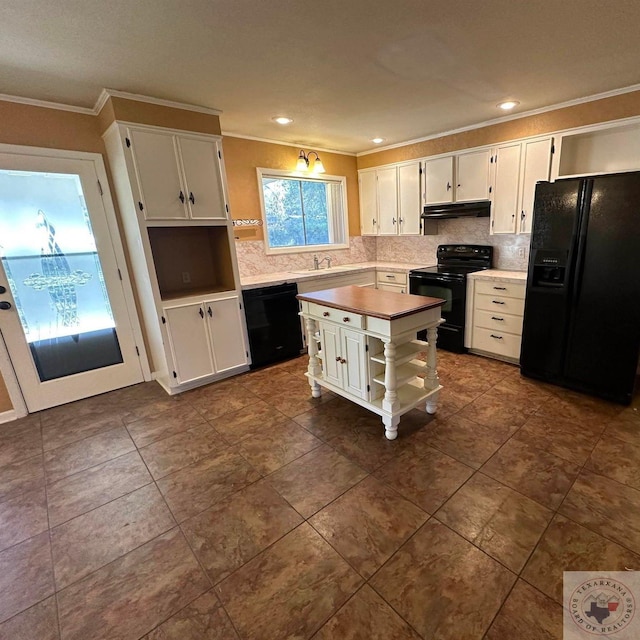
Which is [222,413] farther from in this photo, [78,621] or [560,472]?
[560,472]

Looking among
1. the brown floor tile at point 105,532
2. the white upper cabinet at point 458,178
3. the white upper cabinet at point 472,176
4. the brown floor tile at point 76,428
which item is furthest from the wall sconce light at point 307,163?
the brown floor tile at point 105,532

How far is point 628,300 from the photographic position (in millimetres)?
2492

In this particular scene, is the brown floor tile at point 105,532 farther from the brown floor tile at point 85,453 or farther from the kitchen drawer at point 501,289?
the kitchen drawer at point 501,289

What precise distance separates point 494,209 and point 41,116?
4248mm

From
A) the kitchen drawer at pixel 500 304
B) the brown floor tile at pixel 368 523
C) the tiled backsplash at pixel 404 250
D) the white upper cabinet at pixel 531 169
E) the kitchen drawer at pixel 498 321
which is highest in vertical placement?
the white upper cabinet at pixel 531 169

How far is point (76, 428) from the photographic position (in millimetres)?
2783

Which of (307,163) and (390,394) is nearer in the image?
(390,394)

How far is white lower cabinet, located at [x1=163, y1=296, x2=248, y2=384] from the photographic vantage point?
3117 mm

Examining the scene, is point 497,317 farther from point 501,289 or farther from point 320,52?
point 320,52

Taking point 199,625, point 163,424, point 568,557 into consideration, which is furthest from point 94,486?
point 568,557

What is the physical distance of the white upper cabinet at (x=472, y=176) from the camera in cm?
369

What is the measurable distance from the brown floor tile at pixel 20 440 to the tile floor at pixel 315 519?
16 millimetres

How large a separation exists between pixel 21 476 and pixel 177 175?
2.48 m

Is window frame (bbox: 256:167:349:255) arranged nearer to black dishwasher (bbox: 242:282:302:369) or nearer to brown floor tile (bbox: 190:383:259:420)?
black dishwasher (bbox: 242:282:302:369)
